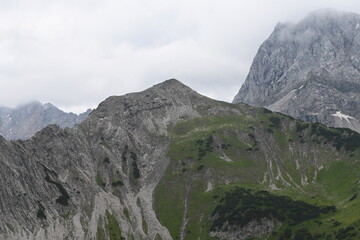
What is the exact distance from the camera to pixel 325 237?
196125 mm

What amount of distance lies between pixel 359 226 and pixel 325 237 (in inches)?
663

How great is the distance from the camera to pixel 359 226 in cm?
18600
